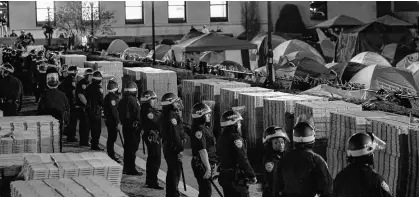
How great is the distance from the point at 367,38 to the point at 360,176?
41389 millimetres

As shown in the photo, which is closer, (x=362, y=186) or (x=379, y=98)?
(x=362, y=186)

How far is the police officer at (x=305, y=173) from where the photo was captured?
32.7 ft

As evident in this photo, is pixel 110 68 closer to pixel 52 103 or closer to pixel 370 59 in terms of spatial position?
pixel 52 103

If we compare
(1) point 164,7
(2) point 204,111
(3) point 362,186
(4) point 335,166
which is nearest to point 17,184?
(3) point 362,186

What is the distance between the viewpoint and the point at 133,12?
69.6 m

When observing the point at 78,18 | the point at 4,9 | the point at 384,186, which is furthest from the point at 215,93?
the point at 4,9

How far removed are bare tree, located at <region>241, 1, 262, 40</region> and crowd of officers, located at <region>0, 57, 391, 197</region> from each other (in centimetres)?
5003

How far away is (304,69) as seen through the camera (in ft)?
102

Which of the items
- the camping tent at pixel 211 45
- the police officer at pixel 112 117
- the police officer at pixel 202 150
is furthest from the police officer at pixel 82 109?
the camping tent at pixel 211 45

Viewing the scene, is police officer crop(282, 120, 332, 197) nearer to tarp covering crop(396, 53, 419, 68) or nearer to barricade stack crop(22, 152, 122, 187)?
barricade stack crop(22, 152, 122, 187)

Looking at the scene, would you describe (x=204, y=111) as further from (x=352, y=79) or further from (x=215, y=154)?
(x=352, y=79)

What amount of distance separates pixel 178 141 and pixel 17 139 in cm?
267

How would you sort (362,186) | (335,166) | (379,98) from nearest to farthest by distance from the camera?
(362,186) < (335,166) < (379,98)

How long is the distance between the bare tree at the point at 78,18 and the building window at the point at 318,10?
62.2 ft
